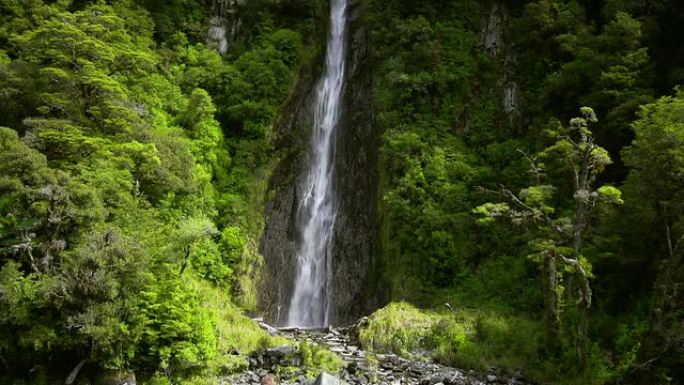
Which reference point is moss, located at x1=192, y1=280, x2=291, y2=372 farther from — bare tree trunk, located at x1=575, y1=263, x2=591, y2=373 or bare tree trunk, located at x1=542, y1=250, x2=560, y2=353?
bare tree trunk, located at x1=575, y1=263, x2=591, y2=373

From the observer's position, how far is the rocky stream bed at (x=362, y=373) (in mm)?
12180

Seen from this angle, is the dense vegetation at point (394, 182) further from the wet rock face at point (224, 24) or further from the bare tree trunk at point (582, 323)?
the wet rock face at point (224, 24)

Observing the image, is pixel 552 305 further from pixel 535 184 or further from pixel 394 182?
pixel 394 182

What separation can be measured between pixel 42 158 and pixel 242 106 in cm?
1069

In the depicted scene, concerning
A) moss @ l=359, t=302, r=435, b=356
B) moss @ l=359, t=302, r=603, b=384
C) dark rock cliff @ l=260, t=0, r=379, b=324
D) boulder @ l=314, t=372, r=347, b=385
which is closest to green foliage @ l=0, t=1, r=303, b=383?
dark rock cliff @ l=260, t=0, r=379, b=324

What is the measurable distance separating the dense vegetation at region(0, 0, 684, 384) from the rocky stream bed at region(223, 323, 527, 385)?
1.77 feet

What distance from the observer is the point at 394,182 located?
2023 centimetres

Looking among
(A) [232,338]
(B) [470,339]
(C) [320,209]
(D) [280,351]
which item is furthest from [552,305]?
(C) [320,209]

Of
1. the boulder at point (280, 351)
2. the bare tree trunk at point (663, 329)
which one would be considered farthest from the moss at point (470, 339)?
the boulder at point (280, 351)

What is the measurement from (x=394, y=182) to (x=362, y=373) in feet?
29.7

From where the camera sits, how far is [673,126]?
1221 centimetres

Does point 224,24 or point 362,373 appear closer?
point 362,373

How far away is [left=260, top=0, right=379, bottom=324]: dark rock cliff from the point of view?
20078 mm

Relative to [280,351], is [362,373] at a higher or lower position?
lower
